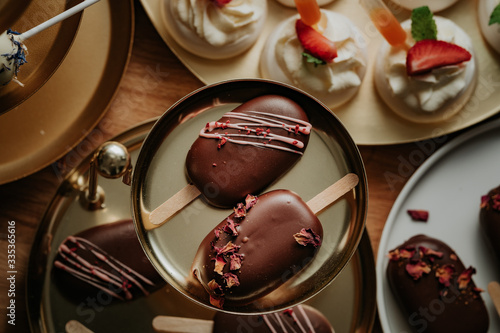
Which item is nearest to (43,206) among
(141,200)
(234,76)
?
(141,200)

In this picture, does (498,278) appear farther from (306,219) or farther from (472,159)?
(306,219)

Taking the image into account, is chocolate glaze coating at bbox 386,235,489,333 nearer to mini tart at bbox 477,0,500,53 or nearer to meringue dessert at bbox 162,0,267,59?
→ mini tart at bbox 477,0,500,53

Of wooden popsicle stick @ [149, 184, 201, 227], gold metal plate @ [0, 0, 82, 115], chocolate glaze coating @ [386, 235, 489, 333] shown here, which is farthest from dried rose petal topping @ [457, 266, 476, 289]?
gold metal plate @ [0, 0, 82, 115]

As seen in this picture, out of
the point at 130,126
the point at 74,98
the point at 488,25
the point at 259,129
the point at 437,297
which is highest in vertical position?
the point at 74,98

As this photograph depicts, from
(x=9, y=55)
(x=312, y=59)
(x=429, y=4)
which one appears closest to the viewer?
(x=9, y=55)

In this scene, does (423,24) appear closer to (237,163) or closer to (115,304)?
(237,163)

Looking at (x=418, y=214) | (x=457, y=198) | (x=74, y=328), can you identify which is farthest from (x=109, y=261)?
(x=457, y=198)
